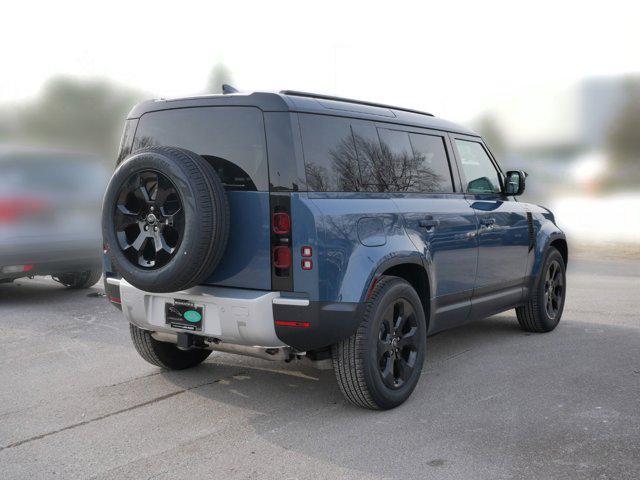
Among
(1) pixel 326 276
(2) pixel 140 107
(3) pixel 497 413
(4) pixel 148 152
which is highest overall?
(2) pixel 140 107

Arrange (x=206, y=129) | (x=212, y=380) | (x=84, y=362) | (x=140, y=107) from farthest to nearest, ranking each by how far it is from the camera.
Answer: (x=84, y=362)
(x=212, y=380)
(x=140, y=107)
(x=206, y=129)

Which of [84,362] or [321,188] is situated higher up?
[321,188]

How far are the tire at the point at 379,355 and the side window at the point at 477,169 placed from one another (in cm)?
149

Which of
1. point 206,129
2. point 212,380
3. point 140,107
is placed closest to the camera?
point 206,129

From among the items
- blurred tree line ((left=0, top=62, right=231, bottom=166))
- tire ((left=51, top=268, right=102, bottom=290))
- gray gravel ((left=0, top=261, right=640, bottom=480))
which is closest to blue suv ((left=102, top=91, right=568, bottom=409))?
gray gravel ((left=0, top=261, right=640, bottom=480))

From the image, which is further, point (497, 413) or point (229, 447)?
point (497, 413)

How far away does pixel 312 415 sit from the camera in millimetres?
4336

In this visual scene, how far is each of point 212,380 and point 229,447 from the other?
1.32 metres

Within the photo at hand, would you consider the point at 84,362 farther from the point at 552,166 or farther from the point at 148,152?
the point at 552,166

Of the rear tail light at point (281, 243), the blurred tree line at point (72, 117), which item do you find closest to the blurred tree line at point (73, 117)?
the blurred tree line at point (72, 117)

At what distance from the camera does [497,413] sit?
14.2 ft

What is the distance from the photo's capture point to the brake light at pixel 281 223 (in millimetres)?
3963

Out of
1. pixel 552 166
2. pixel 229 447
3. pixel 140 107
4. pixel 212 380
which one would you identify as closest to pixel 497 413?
pixel 229 447

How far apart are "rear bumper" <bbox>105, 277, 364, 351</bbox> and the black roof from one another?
1.10 metres
